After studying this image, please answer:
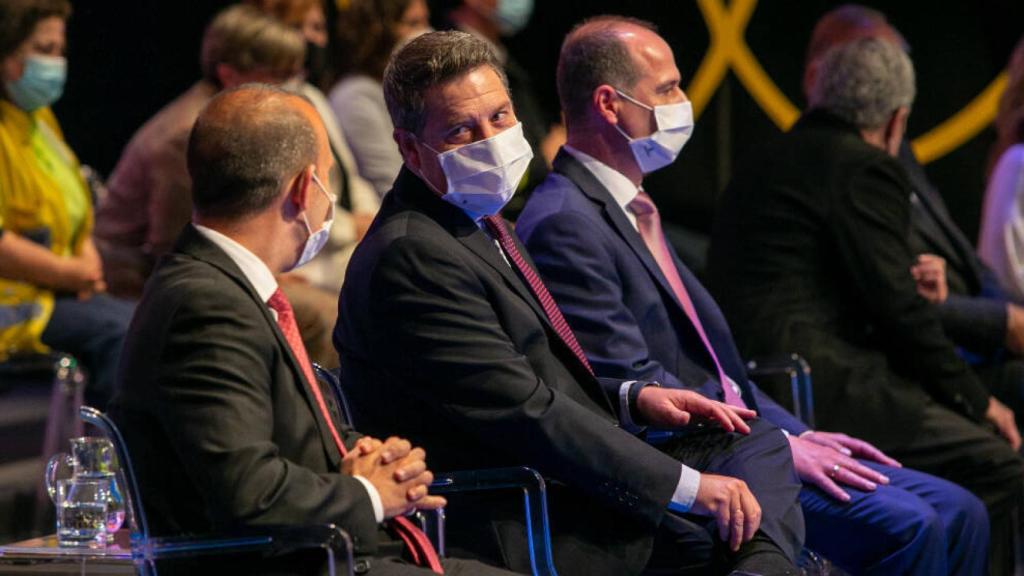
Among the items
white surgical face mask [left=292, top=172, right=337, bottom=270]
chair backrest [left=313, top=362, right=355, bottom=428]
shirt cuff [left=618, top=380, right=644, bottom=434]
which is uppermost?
white surgical face mask [left=292, top=172, right=337, bottom=270]

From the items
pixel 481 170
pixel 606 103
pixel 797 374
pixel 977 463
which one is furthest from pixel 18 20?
pixel 977 463

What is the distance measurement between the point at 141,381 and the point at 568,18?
6160 millimetres

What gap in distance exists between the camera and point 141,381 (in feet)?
9.29

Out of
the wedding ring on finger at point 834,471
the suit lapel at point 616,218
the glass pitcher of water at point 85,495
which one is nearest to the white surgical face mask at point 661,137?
the suit lapel at point 616,218

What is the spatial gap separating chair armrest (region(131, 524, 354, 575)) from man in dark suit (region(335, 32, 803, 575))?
614 mm

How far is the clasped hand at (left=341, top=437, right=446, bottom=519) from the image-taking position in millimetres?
2943

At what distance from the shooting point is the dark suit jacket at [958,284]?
534cm

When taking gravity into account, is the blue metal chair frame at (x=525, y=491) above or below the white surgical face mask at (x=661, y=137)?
below

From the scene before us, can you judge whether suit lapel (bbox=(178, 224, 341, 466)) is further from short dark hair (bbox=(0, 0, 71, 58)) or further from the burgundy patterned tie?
short dark hair (bbox=(0, 0, 71, 58))

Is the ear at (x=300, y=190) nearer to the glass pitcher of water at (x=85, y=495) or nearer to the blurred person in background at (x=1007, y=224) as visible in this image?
the glass pitcher of water at (x=85, y=495)

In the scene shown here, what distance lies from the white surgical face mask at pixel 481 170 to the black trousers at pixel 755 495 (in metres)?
0.75

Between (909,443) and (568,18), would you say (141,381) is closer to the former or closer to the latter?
(909,443)

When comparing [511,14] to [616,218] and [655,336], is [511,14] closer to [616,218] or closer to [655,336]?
[616,218]

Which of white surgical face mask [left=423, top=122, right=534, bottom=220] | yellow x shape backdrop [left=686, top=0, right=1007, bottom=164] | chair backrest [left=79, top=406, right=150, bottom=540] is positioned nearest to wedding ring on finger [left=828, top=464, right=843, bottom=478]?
white surgical face mask [left=423, top=122, right=534, bottom=220]
